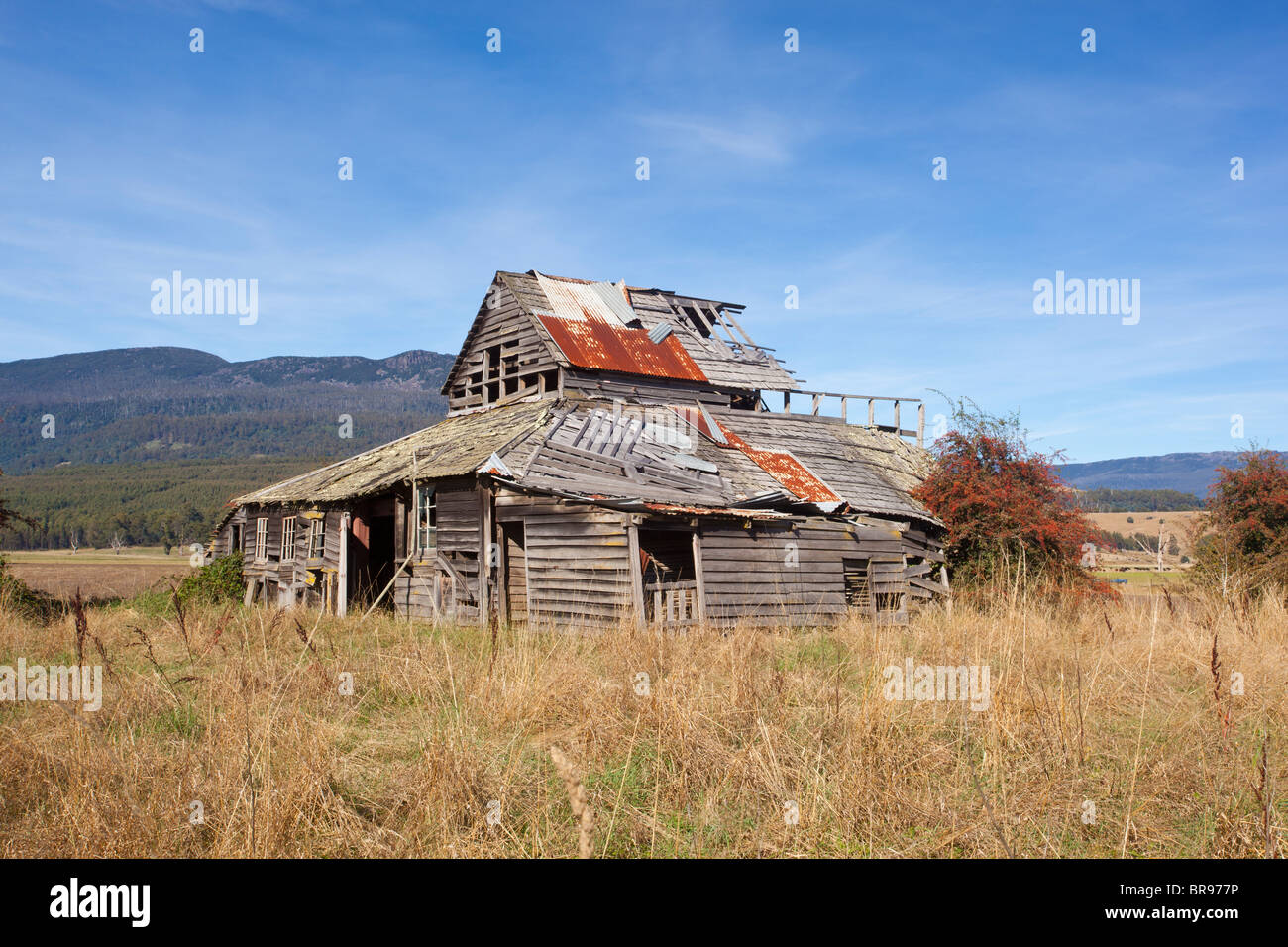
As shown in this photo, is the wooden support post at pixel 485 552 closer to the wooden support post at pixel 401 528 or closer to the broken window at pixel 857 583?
the wooden support post at pixel 401 528

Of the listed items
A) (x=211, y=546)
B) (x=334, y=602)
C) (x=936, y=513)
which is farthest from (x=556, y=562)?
(x=211, y=546)

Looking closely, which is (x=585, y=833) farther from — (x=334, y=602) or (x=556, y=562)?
(x=334, y=602)

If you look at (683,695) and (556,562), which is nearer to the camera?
(683,695)

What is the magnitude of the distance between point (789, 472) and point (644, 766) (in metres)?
14.7

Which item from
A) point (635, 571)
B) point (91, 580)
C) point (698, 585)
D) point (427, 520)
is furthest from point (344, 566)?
point (91, 580)

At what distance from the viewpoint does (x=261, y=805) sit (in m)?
3.98

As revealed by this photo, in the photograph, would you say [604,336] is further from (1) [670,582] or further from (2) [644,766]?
(2) [644,766]

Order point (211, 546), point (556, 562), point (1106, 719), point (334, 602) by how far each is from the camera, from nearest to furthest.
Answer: point (1106, 719)
point (556, 562)
point (334, 602)
point (211, 546)

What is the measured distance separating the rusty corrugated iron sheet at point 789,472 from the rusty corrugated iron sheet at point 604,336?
2.73 metres

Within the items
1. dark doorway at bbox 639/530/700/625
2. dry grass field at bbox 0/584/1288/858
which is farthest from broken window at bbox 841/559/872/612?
dry grass field at bbox 0/584/1288/858

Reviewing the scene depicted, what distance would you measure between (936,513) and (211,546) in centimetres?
2428

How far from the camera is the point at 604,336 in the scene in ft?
73.6

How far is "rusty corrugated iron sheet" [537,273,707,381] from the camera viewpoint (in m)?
21.2
